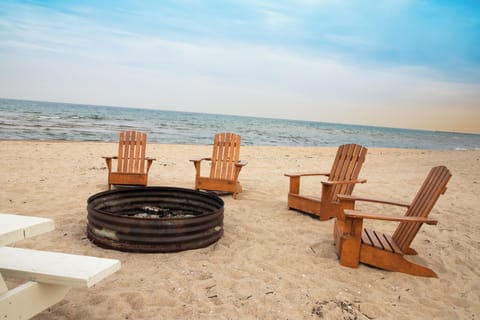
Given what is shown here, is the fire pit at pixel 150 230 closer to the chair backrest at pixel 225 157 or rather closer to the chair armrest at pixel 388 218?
the chair armrest at pixel 388 218

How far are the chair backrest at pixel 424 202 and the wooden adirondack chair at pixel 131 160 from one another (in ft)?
12.9

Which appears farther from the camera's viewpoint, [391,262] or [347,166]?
[347,166]

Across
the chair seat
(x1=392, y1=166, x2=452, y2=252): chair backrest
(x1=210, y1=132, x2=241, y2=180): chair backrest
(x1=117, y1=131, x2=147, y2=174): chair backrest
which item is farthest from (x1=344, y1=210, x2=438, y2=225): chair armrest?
(x1=117, y1=131, x2=147, y2=174): chair backrest

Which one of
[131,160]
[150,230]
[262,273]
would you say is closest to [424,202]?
[262,273]

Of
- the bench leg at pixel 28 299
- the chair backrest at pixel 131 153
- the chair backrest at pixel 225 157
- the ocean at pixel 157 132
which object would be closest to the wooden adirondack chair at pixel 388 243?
the bench leg at pixel 28 299

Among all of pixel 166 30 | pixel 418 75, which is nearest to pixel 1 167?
pixel 166 30

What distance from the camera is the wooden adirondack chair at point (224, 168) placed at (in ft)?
18.2

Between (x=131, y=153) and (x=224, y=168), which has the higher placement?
(x=131, y=153)

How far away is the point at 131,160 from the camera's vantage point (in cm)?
572

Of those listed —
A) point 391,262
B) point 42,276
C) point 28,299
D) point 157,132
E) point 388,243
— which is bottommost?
point 157,132

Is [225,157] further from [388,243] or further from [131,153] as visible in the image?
[388,243]

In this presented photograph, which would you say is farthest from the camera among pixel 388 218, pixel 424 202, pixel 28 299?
pixel 424 202

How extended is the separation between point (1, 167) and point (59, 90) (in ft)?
136

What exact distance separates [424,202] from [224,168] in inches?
134
